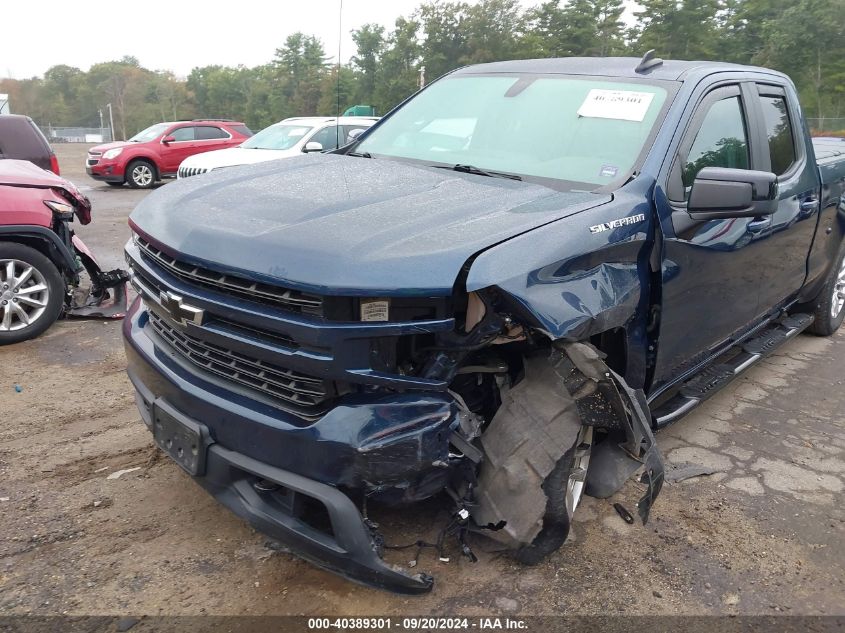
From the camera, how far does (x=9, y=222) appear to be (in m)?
5.16

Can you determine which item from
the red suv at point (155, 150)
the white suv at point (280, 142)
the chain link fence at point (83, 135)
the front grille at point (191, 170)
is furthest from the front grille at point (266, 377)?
the chain link fence at point (83, 135)

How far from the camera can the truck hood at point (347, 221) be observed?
224 centimetres

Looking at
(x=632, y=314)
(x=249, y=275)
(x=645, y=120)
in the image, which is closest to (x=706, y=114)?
(x=645, y=120)

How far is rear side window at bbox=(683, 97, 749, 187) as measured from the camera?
3383mm

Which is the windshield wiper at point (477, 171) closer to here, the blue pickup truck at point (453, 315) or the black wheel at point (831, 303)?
the blue pickup truck at point (453, 315)

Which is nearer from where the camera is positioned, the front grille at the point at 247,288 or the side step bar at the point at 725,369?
the front grille at the point at 247,288

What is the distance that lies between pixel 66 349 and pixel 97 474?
2.12m

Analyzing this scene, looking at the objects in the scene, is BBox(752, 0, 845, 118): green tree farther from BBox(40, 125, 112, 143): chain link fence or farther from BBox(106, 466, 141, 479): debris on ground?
BBox(106, 466, 141, 479): debris on ground

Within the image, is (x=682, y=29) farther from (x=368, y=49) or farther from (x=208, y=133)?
(x=368, y=49)

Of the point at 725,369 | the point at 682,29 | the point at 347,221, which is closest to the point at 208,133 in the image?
the point at 725,369

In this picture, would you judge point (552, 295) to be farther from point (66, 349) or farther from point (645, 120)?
point (66, 349)

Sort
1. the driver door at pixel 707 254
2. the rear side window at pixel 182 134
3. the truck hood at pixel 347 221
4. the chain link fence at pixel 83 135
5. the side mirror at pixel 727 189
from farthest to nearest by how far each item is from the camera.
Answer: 1. the chain link fence at pixel 83 135
2. the rear side window at pixel 182 134
3. the driver door at pixel 707 254
4. the side mirror at pixel 727 189
5. the truck hood at pixel 347 221

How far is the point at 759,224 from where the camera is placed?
3.79m

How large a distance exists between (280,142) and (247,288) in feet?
34.6
